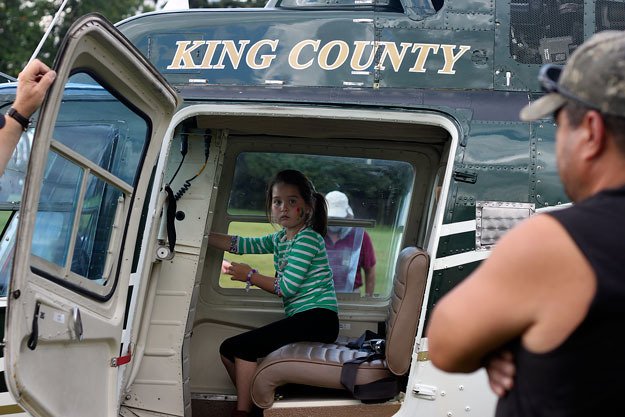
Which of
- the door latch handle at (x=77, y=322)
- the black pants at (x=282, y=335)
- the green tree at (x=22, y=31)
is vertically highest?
the green tree at (x=22, y=31)

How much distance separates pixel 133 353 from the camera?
4.43 m

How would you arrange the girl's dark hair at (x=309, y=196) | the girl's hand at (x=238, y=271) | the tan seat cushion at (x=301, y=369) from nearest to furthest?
1. the tan seat cushion at (x=301, y=369)
2. the girl's hand at (x=238, y=271)
3. the girl's dark hair at (x=309, y=196)

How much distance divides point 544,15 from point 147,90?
201 cm

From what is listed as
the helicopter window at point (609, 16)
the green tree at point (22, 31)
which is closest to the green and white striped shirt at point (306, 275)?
the helicopter window at point (609, 16)

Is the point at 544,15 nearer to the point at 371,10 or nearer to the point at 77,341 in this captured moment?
the point at 371,10

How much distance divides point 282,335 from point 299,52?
5.20 feet

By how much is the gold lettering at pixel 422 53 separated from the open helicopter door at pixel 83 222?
1216 millimetres

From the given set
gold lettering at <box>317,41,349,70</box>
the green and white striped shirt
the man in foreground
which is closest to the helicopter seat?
the green and white striped shirt

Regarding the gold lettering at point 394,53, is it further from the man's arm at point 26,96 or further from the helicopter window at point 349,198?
the man's arm at point 26,96

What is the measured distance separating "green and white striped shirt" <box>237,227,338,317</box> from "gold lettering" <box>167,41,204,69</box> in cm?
122

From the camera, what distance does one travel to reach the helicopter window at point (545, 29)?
4176mm

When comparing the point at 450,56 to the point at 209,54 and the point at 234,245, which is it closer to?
the point at 209,54

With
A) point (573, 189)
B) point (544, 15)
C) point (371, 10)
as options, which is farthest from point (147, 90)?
point (573, 189)

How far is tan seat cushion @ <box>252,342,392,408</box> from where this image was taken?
439 centimetres
